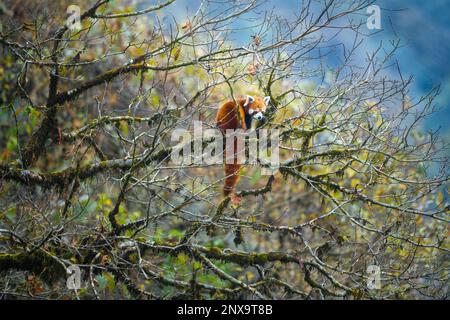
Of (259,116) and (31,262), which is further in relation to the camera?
(259,116)

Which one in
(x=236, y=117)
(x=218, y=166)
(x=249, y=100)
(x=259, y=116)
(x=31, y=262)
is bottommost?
(x=31, y=262)

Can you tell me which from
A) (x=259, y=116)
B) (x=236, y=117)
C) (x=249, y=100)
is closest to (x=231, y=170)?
(x=259, y=116)

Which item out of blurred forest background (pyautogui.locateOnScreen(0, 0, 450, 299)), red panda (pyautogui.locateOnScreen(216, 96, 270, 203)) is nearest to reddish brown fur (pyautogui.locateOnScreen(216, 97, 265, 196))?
red panda (pyautogui.locateOnScreen(216, 96, 270, 203))

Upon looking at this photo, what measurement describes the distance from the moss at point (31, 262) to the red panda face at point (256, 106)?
112 inches

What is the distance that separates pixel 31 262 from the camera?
594 cm

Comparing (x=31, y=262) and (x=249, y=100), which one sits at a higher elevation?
(x=249, y=100)

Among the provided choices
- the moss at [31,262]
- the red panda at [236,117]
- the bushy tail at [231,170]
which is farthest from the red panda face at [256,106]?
the moss at [31,262]

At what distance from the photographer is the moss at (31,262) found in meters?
5.88

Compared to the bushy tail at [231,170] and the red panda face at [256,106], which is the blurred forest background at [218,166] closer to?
the red panda face at [256,106]

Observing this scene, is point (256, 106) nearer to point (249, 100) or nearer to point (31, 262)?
point (249, 100)

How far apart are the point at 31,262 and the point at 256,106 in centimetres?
321

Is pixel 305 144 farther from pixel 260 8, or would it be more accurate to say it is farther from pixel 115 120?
pixel 115 120

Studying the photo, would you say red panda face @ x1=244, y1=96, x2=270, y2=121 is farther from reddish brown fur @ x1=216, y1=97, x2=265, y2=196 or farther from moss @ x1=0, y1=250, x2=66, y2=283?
moss @ x1=0, y1=250, x2=66, y2=283
